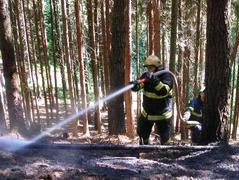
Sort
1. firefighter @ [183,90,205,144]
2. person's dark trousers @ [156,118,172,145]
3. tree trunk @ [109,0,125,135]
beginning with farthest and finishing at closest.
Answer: tree trunk @ [109,0,125,135] → firefighter @ [183,90,205,144] → person's dark trousers @ [156,118,172,145]

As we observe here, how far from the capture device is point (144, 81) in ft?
22.7

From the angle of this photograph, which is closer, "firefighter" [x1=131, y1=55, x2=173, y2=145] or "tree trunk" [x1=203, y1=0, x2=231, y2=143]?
"tree trunk" [x1=203, y1=0, x2=231, y2=143]

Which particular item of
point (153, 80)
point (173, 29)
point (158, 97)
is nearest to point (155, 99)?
point (158, 97)

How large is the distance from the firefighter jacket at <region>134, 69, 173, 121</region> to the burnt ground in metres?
1.26

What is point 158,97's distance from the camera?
7.33 metres

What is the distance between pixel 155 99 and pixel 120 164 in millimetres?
2327

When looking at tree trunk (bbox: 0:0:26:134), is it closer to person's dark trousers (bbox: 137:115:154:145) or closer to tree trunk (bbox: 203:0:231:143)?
person's dark trousers (bbox: 137:115:154:145)

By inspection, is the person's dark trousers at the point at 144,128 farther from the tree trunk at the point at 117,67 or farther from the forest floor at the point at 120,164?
the tree trunk at the point at 117,67

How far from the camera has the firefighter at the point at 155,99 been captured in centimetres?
702

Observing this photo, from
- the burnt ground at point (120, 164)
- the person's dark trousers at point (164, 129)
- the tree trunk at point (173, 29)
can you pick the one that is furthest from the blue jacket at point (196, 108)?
the tree trunk at point (173, 29)

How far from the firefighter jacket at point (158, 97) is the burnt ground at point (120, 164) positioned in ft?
4.14

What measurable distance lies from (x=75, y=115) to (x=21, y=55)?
4.47 m

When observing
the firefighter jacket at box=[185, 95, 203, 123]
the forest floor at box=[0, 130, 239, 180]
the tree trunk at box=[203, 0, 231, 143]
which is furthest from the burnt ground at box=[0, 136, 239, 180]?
the firefighter jacket at box=[185, 95, 203, 123]

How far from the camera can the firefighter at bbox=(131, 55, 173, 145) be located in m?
7.02
